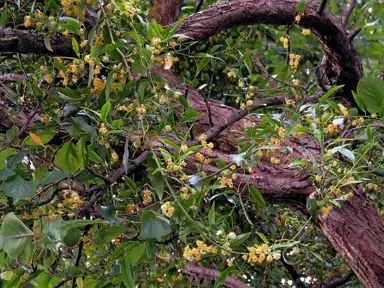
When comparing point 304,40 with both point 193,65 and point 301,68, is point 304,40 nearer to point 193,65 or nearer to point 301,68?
point 301,68

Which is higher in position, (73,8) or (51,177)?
(73,8)

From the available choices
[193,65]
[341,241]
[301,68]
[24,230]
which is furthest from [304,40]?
[24,230]

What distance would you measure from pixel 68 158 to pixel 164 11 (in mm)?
683

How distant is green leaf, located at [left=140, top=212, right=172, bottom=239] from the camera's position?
2.63ft

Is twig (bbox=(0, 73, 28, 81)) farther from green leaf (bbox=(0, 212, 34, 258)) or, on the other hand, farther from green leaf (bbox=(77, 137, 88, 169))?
green leaf (bbox=(0, 212, 34, 258))

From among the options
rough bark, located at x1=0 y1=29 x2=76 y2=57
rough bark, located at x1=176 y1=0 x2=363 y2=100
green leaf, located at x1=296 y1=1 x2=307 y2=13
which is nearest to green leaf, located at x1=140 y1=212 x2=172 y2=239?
rough bark, located at x1=0 y1=29 x2=76 y2=57

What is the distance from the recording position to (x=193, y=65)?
1.81m

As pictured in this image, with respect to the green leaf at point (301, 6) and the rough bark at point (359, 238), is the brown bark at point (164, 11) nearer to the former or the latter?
the green leaf at point (301, 6)

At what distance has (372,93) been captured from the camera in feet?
3.38

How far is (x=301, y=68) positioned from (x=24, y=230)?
130cm

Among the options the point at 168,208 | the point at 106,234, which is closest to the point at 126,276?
the point at 106,234

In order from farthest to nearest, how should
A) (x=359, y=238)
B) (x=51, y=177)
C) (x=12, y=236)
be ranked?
(x=359, y=238)
(x=51, y=177)
(x=12, y=236)

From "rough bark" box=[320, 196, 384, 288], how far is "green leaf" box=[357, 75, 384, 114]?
1.00 ft

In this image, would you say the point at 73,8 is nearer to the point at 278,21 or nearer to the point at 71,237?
the point at 71,237
